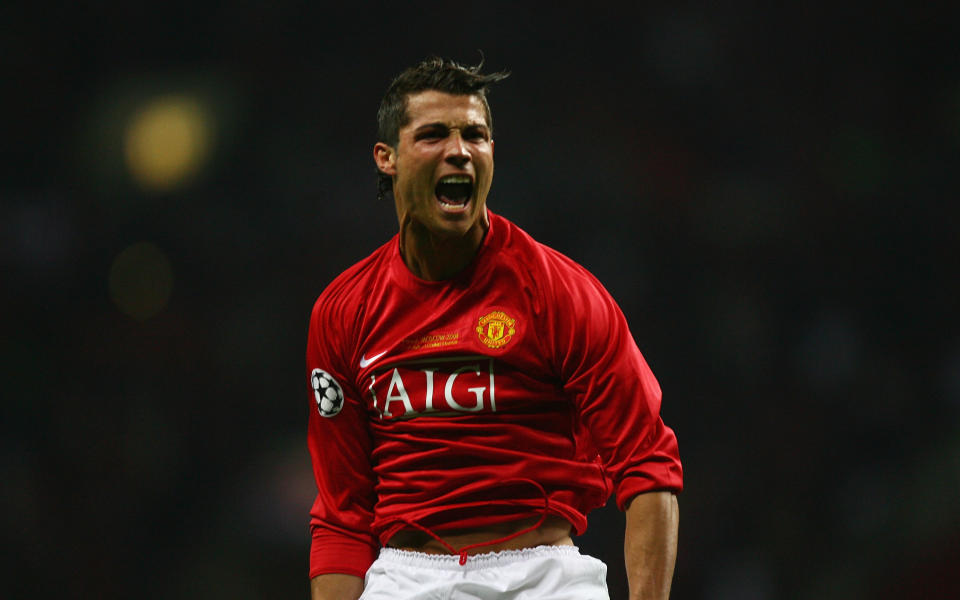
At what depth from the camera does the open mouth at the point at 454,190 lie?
155 cm

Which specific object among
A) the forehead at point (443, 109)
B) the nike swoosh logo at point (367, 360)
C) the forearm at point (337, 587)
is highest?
the forehead at point (443, 109)

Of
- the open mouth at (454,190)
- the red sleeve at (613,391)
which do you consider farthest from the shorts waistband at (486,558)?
the open mouth at (454,190)

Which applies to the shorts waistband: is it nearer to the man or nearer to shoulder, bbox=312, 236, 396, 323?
the man

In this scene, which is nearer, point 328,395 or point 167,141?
point 328,395

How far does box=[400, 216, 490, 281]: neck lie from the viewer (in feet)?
5.19

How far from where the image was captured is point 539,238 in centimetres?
318

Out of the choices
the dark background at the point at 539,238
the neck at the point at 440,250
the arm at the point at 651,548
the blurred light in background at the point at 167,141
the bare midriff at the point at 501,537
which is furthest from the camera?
the blurred light in background at the point at 167,141

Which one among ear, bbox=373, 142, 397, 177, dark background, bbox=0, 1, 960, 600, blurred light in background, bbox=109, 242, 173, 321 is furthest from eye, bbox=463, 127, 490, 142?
blurred light in background, bbox=109, 242, 173, 321

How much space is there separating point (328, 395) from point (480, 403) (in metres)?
0.28

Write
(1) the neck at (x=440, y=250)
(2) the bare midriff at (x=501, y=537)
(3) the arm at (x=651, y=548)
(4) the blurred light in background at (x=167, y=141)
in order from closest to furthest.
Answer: (3) the arm at (x=651, y=548) → (2) the bare midriff at (x=501, y=537) → (1) the neck at (x=440, y=250) → (4) the blurred light in background at (x=167, y=141)

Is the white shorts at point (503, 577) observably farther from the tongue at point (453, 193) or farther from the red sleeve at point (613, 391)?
the tongue at point (453, 193)

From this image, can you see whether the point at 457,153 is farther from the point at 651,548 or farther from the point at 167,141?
the point at 167,141

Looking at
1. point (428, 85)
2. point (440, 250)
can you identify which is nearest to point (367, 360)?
point (440, 250)

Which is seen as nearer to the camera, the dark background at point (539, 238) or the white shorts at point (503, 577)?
the white shorts at point (503, 577)
